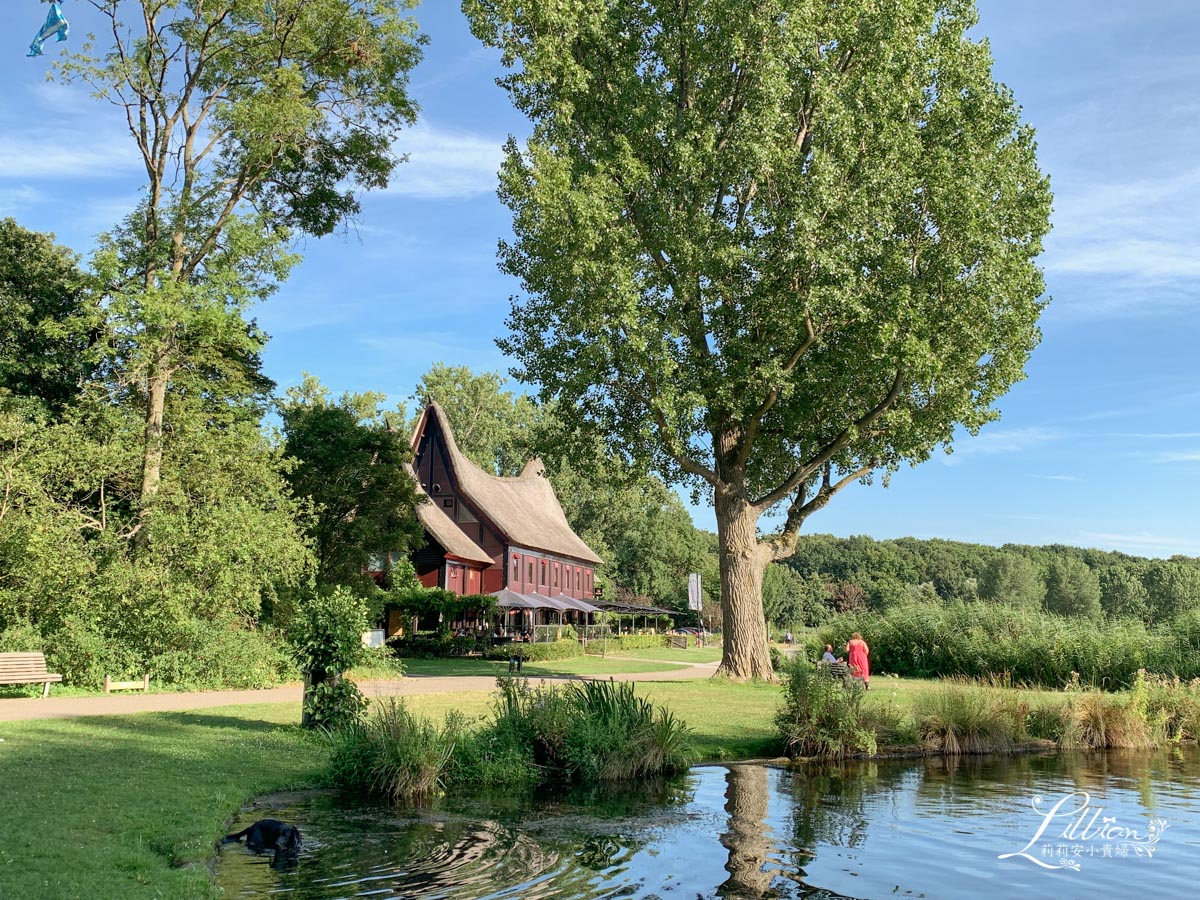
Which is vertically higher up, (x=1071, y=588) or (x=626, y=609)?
(x=1071, y=588)

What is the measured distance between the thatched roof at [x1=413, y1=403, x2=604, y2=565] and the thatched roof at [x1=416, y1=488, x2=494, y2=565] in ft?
6.35

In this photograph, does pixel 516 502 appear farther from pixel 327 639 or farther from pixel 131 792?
pixel 131 792

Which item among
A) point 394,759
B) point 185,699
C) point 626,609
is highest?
point 626,609

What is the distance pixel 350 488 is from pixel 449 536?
1361cm

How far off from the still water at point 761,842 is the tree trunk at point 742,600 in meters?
11.1

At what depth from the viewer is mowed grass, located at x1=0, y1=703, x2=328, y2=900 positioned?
704 cm

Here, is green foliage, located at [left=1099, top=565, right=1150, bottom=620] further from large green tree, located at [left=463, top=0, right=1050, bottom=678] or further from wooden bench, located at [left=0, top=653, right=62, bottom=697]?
wooden bench, located at [left=0, top=653, right=62, bottom=697]

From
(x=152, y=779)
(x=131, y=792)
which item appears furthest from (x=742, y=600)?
(x=131, y=792)

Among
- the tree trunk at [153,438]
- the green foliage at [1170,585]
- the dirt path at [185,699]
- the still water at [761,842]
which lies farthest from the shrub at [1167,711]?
the green foliage at [1170,585]

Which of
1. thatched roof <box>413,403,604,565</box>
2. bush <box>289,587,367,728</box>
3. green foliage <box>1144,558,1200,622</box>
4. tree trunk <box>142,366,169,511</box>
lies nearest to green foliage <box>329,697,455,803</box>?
bush <box>289,587,367,728</box>

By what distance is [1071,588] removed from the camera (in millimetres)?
102062

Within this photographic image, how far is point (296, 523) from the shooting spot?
86.9ft

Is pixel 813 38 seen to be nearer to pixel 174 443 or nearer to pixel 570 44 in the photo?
pixel 570 44

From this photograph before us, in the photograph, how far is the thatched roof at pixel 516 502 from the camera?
49469 mm
